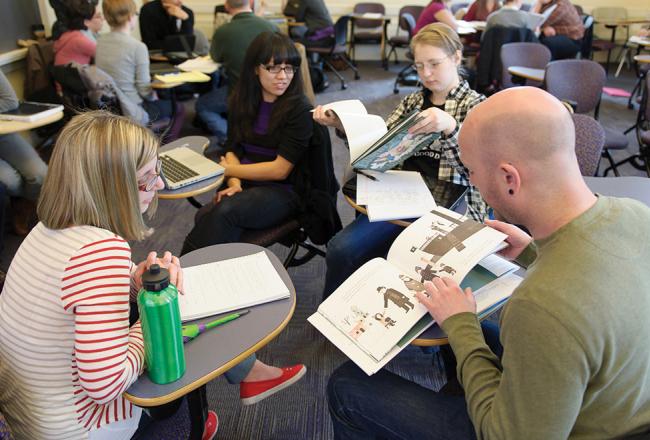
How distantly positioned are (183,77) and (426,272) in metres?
2.90

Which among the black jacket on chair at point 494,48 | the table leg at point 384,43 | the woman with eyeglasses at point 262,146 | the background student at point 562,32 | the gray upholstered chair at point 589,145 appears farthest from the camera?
the table leg at point 384,43

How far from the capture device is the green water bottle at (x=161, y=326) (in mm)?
854

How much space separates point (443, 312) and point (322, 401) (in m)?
0.95

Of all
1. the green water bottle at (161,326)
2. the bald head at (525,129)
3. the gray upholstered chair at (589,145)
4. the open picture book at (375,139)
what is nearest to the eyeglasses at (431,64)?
the open picture book at (375,139)

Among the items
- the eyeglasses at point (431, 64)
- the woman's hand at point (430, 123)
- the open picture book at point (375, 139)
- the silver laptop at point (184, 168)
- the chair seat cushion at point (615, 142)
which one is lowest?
the chair seat cushion at point (615, 142)

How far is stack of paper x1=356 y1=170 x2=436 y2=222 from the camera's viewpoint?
1.50 meters

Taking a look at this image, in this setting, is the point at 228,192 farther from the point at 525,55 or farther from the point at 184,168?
the point at 525,55

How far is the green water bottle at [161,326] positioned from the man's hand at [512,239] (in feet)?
2.70

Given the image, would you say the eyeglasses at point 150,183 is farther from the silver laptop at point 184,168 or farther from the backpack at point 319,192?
the backpack at point 319,192

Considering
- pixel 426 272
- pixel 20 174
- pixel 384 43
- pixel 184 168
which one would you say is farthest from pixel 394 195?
pixel 384 43

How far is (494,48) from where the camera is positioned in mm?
A: 4602

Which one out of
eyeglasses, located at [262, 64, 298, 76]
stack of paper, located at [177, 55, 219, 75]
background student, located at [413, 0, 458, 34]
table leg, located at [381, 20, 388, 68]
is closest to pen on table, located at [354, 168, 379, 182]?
eyeglasses, located at [262, 64, 298, 76]

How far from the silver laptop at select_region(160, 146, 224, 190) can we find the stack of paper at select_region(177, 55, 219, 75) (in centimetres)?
187

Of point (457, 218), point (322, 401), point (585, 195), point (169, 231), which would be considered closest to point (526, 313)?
point (585, 195)
